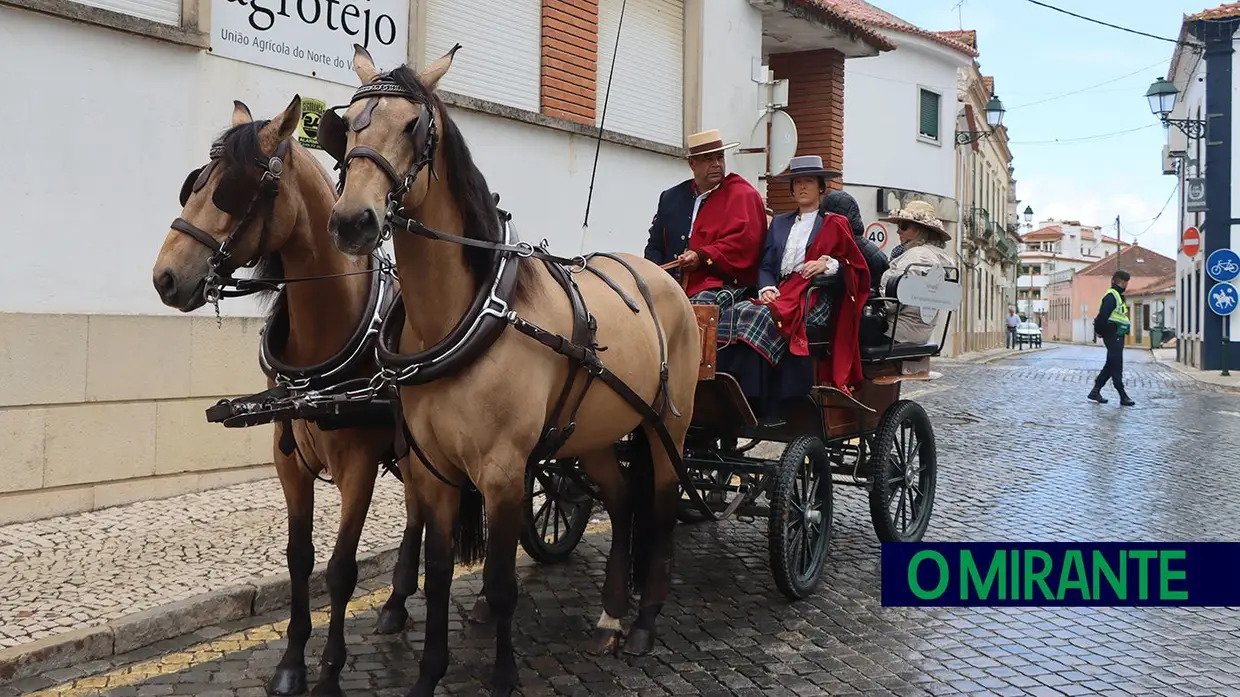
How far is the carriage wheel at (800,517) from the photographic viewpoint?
4.98m

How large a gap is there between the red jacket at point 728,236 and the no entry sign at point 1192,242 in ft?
77.0

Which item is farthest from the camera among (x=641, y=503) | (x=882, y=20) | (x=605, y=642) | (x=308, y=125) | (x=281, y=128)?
(x=882, y=20)

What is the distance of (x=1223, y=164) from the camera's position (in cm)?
2508

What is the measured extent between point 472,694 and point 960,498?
16.5 feet

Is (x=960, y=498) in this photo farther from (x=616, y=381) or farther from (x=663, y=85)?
(x=663, y=85)

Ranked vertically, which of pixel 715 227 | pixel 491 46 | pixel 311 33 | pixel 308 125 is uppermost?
pixel 491 46

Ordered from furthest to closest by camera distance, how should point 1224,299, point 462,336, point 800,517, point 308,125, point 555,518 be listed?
point 1224,299 → point 308,125 → point 555,518 → point 800,517 → point 462,336

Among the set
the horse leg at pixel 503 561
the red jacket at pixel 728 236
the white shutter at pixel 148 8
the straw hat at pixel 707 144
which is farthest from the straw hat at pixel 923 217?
the white shutter at pixel 148 8

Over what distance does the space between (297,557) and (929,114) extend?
2530 cm

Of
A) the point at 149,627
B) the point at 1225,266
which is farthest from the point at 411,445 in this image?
the point at 1225,266

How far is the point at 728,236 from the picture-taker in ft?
18.5

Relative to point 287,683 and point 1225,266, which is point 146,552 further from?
point 1225,266

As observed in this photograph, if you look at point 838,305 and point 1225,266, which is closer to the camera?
point 838,305

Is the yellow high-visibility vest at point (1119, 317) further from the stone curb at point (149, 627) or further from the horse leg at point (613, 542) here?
the stone curb at point (149, 627)
